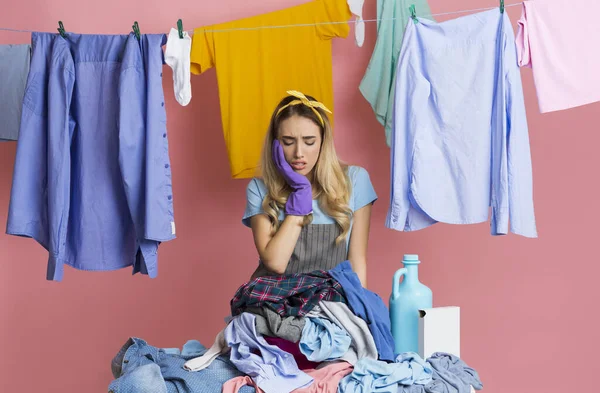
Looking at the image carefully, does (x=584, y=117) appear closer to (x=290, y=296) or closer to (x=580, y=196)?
(x=580, y=196)

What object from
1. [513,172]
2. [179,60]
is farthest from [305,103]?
[513,172]

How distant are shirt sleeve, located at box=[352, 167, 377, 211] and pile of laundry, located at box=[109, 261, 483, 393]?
0.42 m

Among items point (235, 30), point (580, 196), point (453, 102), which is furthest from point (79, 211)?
point (580, 196)

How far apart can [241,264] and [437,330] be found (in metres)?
1.37

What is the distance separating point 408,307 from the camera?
228 centimetres

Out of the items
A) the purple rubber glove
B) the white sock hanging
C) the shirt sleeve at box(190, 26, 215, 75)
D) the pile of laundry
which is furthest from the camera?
the shirt sleeve at box(190, 26, 215, 75)

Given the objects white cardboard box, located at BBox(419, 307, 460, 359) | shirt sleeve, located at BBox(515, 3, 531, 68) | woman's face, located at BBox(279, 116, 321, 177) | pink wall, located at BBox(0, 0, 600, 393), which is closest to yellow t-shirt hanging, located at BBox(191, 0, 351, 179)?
pink wall, located at BBox(0, 0, 600, 393)

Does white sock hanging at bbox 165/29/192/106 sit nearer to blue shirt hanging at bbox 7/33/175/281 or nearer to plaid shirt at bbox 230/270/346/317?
blue shirt hanging at bbox 7/33/175/281

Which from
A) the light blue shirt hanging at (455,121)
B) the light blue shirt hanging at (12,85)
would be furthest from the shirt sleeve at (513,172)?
the light blue shirt hanging at (12,85)

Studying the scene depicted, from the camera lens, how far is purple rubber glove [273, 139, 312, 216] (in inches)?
96.8

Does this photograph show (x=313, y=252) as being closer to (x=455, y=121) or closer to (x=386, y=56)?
(x=455, y=121)

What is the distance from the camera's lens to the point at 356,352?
2.10m

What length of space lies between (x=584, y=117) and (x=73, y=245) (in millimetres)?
2104

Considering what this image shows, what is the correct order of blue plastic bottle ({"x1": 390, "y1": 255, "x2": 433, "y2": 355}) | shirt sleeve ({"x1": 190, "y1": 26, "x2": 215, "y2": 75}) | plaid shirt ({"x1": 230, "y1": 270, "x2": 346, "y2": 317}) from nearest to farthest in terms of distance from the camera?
plaid shirt ({"x1": 230, "y1": 270, "x2": 346, "y2": 317}) < blue plastic bottle ({"x1": 390, "y1": 255, "x2": 433, "y2": 355}) < shirt sleeve ({"x1": 190, "y1": 26, "x2": 215, "y2": 75})
